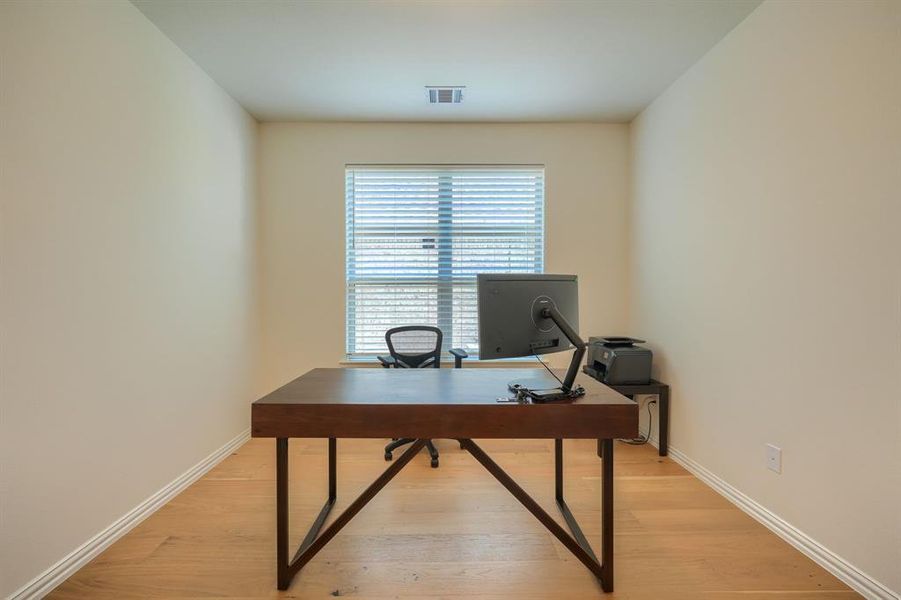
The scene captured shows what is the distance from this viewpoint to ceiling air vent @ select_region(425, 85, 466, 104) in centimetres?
273

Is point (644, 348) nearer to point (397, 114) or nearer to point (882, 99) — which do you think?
point (882, 99)

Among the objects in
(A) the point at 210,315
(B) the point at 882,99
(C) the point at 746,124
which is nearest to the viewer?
(B) the point at 882,99

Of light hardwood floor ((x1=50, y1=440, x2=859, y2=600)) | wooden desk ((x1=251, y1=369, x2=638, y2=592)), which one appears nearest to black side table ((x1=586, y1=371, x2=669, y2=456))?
light hardwood floor ((x1=50, y1=440, x2=859, y2=600))

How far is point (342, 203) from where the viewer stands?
3.35 metres

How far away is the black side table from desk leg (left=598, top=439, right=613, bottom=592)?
1.30 meters

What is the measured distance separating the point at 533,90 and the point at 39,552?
12.0ft

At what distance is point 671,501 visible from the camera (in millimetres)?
2152

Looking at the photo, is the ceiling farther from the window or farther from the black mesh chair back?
the black mesh chair back

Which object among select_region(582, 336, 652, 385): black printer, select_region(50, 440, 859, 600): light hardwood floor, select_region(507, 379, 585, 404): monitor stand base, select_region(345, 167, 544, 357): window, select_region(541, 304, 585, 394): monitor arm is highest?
select_region(345, 167, 544, 357): window

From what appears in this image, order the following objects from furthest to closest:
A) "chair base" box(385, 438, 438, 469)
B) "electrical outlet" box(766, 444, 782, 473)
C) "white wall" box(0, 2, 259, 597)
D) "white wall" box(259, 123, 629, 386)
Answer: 1. "white wall" box(259, 123, 629, 386)
2. "chair base" box(385, 438, 438, 469)
3. "electrical outlet" box(766, 444, 782, 473)
4. "white wall" box(0, 2, 259, 597)

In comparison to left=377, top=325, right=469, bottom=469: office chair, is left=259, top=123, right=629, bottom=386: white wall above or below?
above

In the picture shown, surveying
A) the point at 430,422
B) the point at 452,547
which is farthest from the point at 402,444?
the point at 430,422

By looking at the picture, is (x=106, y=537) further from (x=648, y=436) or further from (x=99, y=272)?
(x=648, y=436)

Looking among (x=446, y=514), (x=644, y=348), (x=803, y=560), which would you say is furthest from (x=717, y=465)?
(x=446, y=514)
